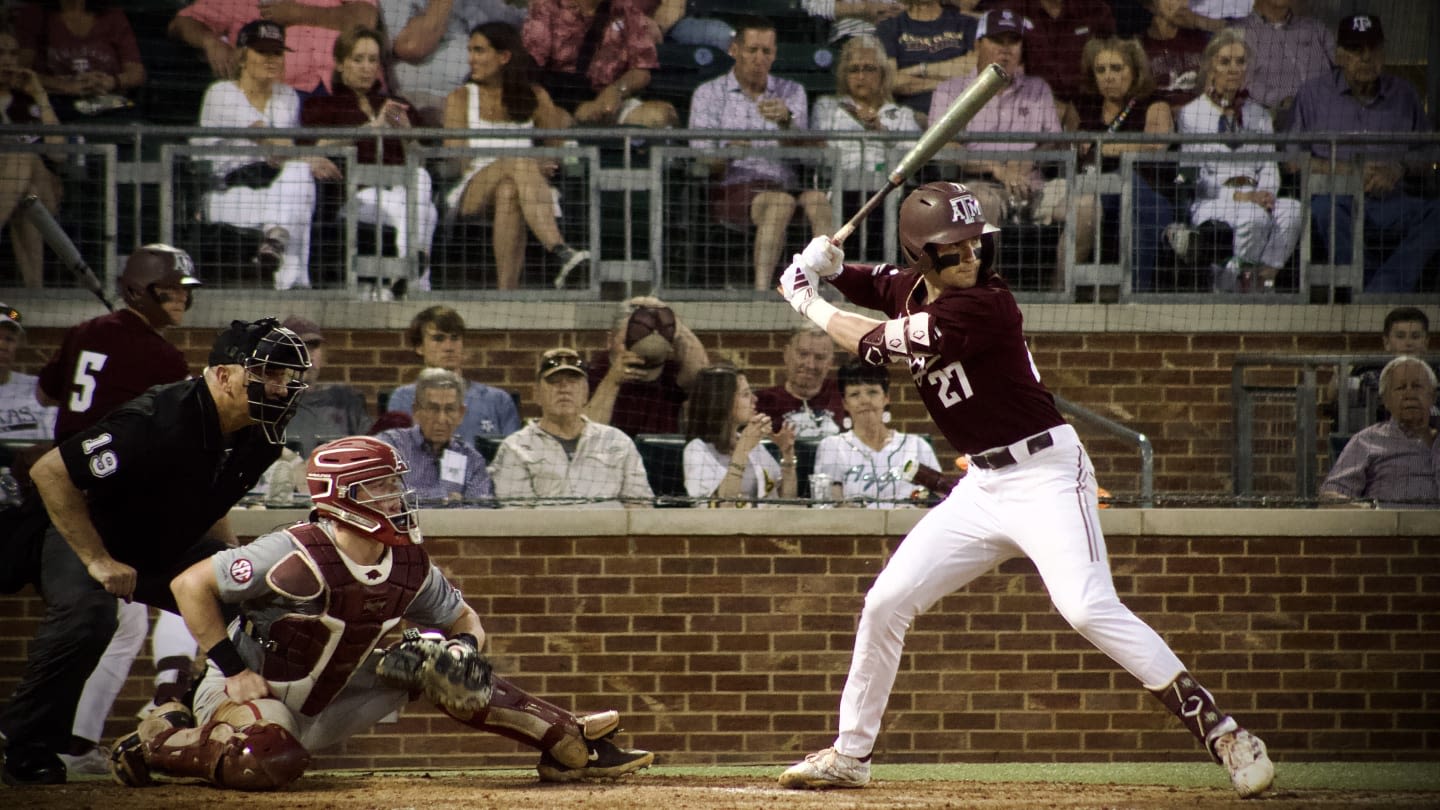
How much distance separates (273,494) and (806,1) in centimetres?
451

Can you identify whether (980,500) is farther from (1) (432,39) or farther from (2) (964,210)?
(1) (432,39)

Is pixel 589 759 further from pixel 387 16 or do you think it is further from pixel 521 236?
pixel 387 16

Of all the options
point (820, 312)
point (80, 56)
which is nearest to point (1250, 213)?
point (820, 312)

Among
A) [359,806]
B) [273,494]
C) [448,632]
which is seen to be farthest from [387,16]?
[359,806]

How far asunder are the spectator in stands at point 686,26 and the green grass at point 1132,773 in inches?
175

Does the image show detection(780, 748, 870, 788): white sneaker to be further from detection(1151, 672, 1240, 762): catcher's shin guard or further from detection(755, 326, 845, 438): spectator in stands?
detection(755, 326, 845, 438): spectator in stands

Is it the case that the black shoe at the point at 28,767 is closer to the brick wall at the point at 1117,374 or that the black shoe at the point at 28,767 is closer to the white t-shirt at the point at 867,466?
the brick wall at the point at 1117,374

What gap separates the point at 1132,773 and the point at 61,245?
18.5 ft

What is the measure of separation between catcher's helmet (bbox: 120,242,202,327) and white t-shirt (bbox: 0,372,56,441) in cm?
167

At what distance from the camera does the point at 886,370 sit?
25.1 ft

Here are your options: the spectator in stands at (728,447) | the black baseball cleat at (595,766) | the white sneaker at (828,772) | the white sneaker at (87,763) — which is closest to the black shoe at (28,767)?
the white sneaker at (87,763)

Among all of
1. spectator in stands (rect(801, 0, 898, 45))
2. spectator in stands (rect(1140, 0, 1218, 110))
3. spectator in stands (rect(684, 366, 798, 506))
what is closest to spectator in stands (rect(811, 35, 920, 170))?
spectator in stands (rect(801, 0, 898, 45))

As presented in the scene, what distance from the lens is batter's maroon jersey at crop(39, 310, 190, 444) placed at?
6055 mm

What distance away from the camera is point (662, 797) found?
479cm
